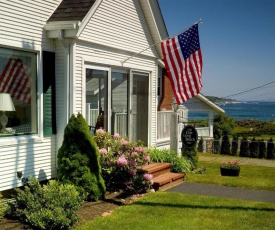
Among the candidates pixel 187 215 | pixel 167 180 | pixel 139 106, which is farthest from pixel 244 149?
pixel 187 215

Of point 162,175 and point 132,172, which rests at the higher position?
point 132,172

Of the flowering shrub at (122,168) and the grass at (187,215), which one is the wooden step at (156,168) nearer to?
the flowering shrub at (122,168)

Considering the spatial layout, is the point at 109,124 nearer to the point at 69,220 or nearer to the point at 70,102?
the point at 70,102

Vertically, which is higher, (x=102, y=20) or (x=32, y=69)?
(x=102, y=20)

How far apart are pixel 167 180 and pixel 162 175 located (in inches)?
24.0

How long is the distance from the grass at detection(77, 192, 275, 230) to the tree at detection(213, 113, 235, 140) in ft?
101

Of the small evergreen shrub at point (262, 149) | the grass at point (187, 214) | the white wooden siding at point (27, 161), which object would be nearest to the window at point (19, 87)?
the white wooden siding at point (27, 161)

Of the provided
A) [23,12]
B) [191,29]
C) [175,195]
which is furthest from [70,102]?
[191,29]

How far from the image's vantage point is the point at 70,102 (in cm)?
865

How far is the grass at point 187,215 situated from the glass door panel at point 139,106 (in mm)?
3996

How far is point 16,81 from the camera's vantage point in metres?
7.95

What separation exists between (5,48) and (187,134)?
630 centimetres

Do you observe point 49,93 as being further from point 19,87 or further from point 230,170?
point 230,170

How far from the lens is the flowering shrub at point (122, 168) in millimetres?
8656
